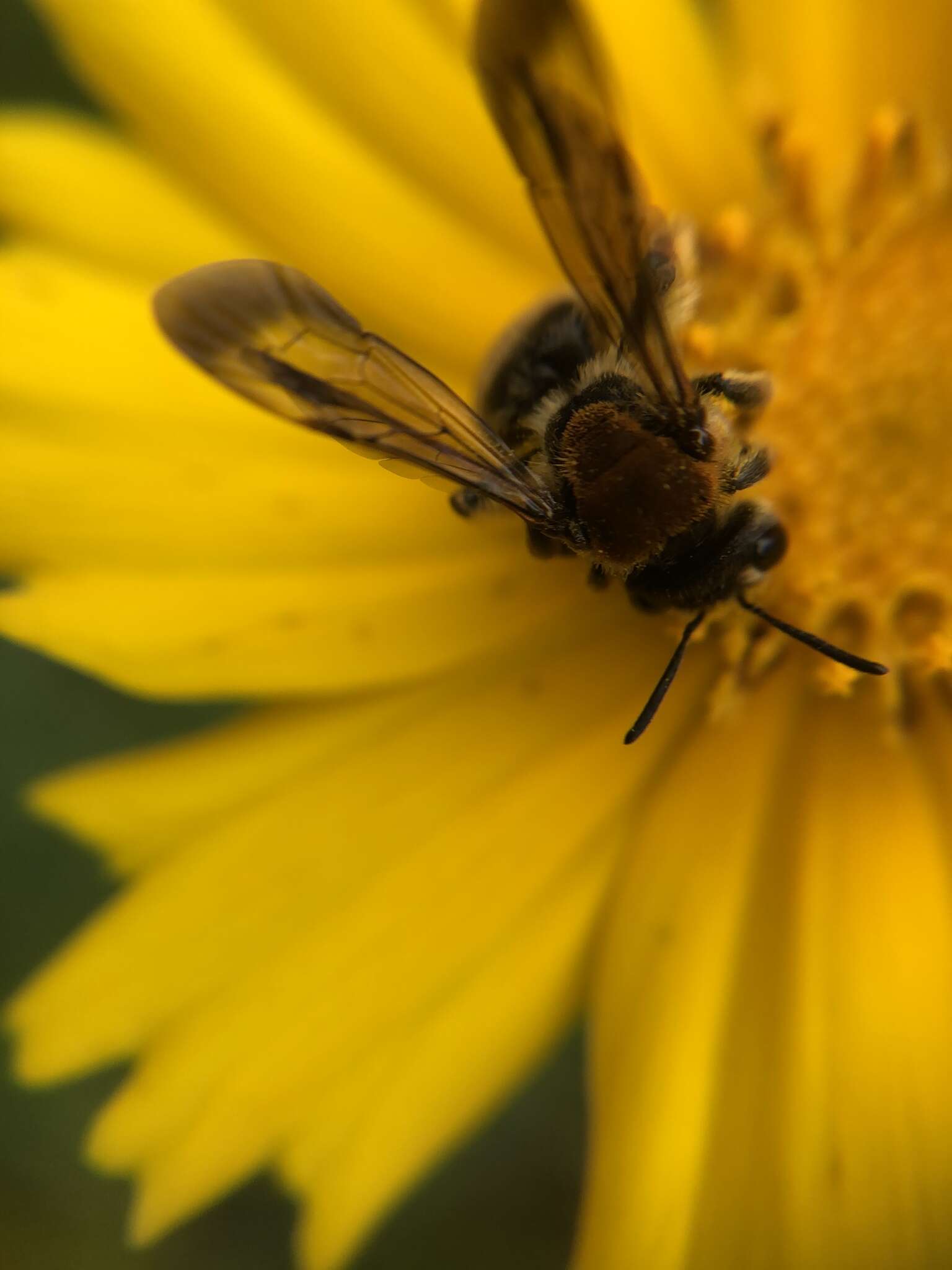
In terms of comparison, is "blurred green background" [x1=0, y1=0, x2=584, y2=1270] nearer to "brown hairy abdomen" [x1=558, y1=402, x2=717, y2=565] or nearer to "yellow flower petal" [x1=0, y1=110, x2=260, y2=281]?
"yellow flower petal" [x1=0, y1=110, x2=260, y2=281]

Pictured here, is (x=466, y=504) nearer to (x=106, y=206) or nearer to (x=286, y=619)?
(x=286, y=619)

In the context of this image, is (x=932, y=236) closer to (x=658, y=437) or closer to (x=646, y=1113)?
(x=658, y=437)

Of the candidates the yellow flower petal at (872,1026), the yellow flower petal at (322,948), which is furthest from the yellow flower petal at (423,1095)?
the yellow flower petal at (872,1026)

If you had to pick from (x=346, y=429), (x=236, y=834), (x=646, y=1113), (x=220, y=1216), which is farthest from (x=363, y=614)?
(x=220, y=1216)

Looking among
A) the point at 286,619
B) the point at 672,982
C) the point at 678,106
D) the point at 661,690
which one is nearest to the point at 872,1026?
the point at 672,982

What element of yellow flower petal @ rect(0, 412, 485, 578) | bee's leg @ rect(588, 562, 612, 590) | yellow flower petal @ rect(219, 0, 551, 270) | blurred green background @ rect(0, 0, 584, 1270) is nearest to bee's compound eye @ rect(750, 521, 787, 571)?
bee's leg @ rect(588, 562, 612, 590)

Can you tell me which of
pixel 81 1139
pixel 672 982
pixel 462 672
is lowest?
pixel 81 1139
